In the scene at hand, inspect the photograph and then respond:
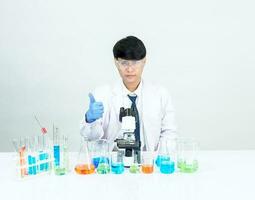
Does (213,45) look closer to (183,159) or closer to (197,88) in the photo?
(197,88)

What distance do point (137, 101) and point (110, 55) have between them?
1.13 meters

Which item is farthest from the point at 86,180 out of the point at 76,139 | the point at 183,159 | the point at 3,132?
the point at 3,132

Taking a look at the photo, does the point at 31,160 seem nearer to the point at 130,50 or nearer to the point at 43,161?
the point at 43,161

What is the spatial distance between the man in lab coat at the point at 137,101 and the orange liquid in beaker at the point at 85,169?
49 cm

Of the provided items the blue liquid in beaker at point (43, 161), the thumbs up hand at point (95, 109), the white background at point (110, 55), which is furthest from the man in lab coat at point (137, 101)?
the white background at point (110, 55)

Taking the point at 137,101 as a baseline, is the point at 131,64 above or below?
above

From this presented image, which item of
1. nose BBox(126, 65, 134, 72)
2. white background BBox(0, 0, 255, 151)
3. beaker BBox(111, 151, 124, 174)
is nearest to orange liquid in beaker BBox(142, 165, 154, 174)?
beaker BBox(111, 151, 124, 174)

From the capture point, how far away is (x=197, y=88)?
3.95 meters

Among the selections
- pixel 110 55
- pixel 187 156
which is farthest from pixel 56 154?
pixel 110 55

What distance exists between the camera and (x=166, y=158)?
2.25 meters

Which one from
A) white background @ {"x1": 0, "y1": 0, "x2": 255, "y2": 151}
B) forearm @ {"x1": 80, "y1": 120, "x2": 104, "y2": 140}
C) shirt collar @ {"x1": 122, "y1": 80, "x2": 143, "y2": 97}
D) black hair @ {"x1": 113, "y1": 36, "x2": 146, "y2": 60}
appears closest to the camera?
forearm @ {"x1": 80, "y1": 120, "x2": 104, "y2": 140}

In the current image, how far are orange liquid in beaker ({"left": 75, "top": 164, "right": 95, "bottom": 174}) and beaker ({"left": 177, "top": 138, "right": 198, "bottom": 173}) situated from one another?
→ 1.56ft

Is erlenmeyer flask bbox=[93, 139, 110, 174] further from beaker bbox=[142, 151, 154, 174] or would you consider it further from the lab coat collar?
the lab coat collar

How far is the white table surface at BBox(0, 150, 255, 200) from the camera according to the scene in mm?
1893
